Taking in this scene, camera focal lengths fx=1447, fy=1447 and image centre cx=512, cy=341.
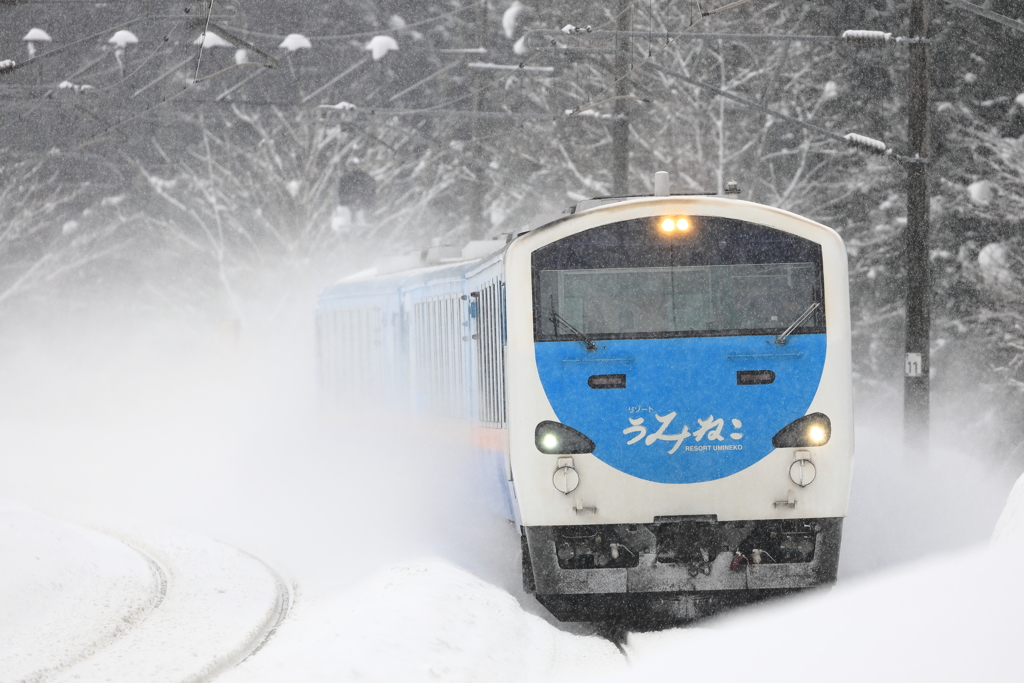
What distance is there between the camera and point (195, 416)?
3125 cm

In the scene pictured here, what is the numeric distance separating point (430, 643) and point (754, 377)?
2.68m

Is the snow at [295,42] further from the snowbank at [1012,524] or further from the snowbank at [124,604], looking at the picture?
the snowbank at [1012,524]

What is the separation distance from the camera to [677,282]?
9062 millimetres

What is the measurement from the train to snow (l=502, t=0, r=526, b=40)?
28.8 meters

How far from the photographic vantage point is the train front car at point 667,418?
8.87 m

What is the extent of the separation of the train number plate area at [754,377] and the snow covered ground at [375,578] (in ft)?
4.54

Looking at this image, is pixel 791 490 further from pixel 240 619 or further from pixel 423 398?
pixel 423 398

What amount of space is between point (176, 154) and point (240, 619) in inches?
1294

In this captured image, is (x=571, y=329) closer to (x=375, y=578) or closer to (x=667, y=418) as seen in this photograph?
(x=667, y=418)

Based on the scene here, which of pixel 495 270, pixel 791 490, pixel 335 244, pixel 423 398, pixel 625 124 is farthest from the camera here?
pixel 335 244

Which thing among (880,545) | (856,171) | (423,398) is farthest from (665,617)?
(856,171)

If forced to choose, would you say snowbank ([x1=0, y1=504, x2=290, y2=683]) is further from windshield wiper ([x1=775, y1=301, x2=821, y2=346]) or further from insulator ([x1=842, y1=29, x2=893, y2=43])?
insulator ([x1=842, y1=29, x2=893, y2=43])

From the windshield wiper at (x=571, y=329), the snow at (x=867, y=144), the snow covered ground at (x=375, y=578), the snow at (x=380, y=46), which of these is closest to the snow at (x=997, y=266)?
the snow covered ground at (x=375, y=578)

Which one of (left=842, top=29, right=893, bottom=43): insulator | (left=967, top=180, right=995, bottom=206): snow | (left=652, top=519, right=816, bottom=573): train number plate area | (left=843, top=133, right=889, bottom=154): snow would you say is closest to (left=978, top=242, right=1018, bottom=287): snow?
(left=967, top=180, right=995, bottom=206): snow
